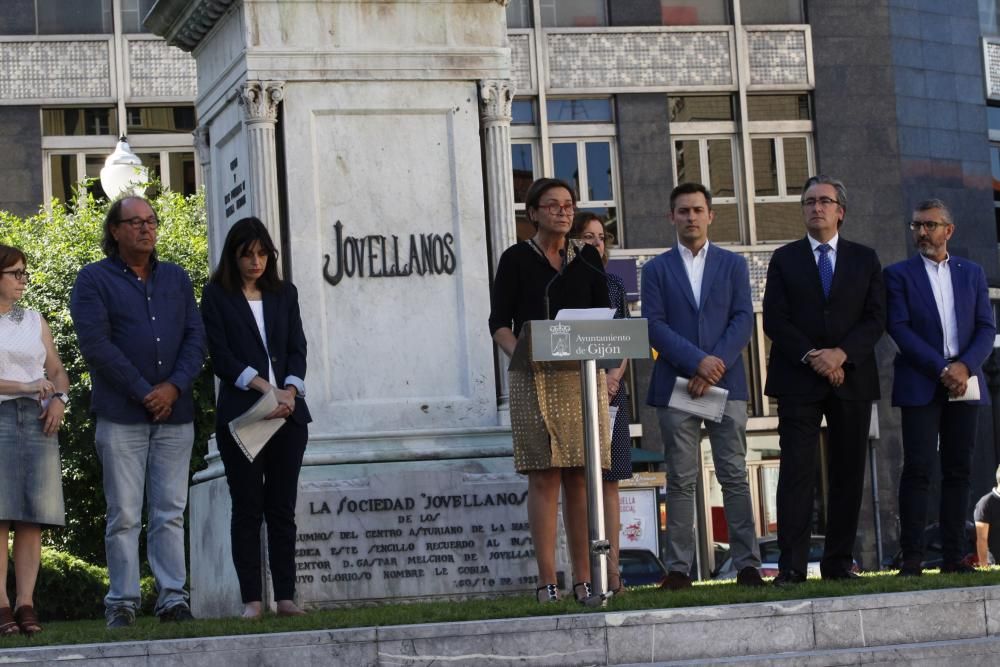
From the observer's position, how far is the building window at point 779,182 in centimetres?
3666

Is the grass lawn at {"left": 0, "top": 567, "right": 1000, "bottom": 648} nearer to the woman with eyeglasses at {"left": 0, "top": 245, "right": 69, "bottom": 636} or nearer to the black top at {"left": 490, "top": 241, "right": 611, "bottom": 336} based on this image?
the woman with eyeglasses at {"left": 0, "top": 245, "right": 69, "bottom": 636}

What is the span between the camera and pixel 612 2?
121 feet

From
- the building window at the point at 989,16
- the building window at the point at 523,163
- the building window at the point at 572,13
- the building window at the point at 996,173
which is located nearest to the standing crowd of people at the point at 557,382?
the building window at the point at 523,163

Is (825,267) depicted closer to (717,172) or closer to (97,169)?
(717,172)

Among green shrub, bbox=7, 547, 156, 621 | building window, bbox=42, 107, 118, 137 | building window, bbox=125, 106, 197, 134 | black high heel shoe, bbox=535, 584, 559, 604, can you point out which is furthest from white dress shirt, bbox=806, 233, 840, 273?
building window, bbox=42, 107, 118, 137

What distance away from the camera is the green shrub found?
848 inches

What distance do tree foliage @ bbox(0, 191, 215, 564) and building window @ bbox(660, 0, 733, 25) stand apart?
416 inches

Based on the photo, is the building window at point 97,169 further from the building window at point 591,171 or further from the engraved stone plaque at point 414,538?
the engraved stone plaque at point 414,538

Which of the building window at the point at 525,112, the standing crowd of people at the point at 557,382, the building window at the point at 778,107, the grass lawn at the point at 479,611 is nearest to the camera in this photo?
the grass lawn at the point at 479,611

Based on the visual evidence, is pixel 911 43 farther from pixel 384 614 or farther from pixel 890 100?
pixel 384 614

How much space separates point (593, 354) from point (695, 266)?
1949 mm

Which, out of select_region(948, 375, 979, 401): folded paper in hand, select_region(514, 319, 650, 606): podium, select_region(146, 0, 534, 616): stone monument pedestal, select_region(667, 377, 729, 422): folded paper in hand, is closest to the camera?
select_region(514, 319, 650, 606): podium

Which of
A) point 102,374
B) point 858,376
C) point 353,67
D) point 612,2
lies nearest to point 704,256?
point 858,376

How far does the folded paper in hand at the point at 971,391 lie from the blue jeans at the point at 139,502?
414 centimetres
